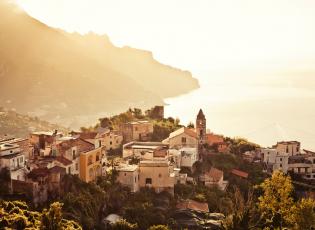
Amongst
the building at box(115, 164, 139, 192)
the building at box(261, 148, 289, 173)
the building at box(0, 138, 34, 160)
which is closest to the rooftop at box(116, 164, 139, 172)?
the building at box(115, 164, 139, 192)

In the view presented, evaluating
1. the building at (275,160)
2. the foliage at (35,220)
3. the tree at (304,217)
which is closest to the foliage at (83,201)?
the foliage at (35,220)

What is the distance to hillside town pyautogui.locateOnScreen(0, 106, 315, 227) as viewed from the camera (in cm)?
2983

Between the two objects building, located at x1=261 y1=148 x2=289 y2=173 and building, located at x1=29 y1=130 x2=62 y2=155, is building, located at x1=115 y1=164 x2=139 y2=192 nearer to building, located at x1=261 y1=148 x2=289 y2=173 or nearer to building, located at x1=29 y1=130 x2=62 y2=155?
building, located at x1=29 y1=130 x2=62 y2=155

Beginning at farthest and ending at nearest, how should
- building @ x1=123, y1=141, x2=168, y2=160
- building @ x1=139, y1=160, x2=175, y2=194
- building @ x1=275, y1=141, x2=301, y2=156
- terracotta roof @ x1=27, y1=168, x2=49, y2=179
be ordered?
building @ x1=275, y1=141, x2=301, y2=156 → building @ x1=123, y1=141, x2=168, y2=160 → building @ x1=139, y1=160, x2=175, y2=194 → terracotta roof @ x1=27, y1=168, x2=49, y2=179

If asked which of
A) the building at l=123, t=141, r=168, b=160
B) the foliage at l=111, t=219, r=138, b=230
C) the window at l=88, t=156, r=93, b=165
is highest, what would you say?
the building at l=123, t=141, r=168, b=160

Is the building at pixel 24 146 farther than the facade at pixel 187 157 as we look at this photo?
No

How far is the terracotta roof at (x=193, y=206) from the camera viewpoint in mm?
33938

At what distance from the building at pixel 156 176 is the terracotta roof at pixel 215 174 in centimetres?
584

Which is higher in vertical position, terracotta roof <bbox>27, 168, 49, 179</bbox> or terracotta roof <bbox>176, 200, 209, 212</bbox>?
terracotta roof <bbox>27, 168, 49, 179</bbox>

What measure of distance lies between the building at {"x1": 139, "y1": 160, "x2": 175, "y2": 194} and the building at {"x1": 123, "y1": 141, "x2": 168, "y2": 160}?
298cm

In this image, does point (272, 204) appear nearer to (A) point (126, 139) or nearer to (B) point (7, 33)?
(A) point (126, 139)

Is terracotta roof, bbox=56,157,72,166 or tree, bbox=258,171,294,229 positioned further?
terracotta roof, bbox=56,157,72,166

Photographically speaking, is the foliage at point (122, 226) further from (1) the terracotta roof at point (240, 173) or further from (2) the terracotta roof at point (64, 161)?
(1) the terracotta roof at point (240, 173)

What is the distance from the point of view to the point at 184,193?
120ft
